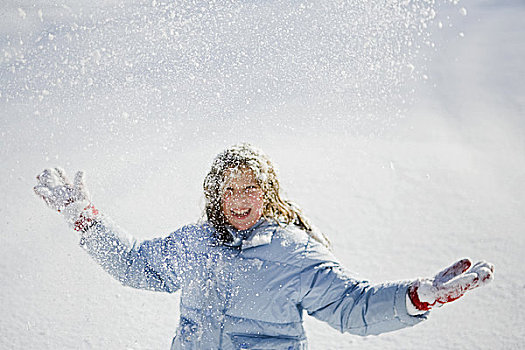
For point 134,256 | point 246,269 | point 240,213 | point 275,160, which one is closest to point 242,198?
point 240,213

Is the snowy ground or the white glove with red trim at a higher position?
the snowy ground

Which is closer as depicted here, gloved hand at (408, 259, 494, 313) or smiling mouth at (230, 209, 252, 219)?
gloved hand at (408, 259, 494, 313)

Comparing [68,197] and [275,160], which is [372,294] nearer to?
[68,197]

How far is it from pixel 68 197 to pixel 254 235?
0.63 metres

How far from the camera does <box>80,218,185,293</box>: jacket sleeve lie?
168 cm

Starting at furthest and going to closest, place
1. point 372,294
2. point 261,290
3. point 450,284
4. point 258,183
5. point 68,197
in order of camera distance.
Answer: point 68,197 < point 258,183 < point 261,290 < point 372,294 < point 450,284

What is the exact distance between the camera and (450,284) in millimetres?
1237

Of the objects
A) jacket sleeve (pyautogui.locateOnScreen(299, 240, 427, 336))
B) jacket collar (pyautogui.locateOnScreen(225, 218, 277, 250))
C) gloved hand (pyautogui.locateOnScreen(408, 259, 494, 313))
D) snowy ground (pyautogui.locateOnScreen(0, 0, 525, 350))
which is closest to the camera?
gloved hand (pyautogui.locateOnScreen(408, 259, 494, 313))

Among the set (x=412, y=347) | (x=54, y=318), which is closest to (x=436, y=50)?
(x=412, y=347)

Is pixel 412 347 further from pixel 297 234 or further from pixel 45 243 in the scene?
pixel 45 243

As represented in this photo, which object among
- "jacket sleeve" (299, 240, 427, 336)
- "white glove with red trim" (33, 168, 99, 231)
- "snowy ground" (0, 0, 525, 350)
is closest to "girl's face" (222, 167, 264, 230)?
"jacket sleeve" (299, 240, 427, 336)

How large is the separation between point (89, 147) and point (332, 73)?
247cm

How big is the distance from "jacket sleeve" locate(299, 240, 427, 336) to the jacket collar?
0.38 ft

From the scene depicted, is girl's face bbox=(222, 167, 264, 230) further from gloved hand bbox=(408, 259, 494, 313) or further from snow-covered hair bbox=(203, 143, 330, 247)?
gloved hand bbox=(408, 259, 494, 313)
